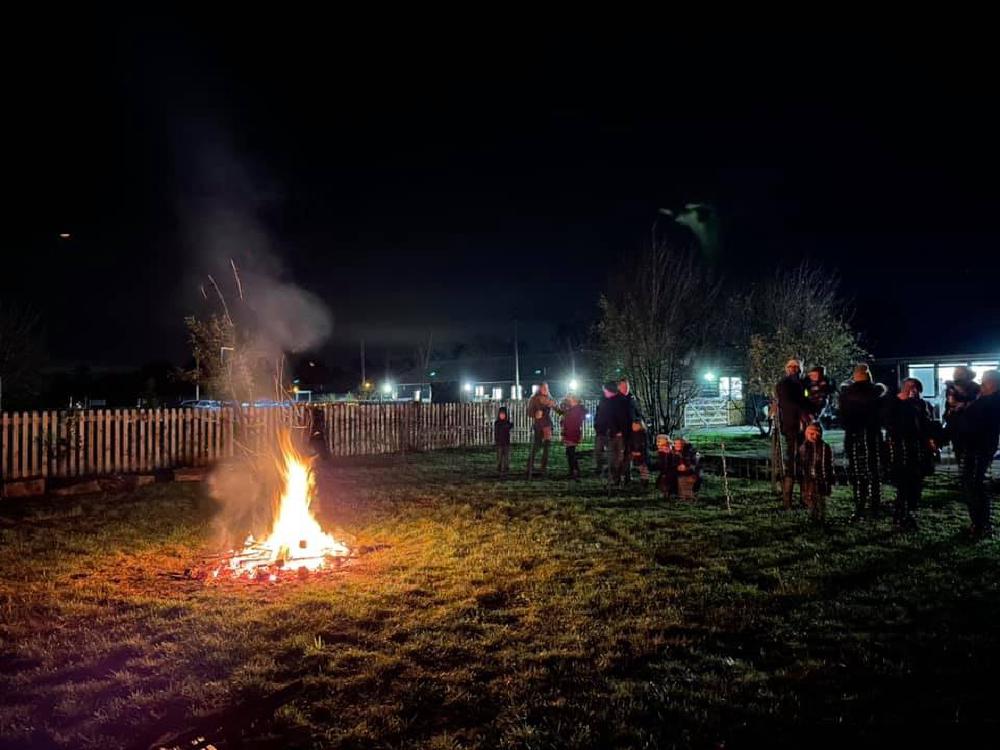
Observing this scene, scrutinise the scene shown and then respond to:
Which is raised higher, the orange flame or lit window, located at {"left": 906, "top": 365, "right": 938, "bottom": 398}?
lit window, located at {"left": 906, "top": 365, "right": 938, "bottom": 398}

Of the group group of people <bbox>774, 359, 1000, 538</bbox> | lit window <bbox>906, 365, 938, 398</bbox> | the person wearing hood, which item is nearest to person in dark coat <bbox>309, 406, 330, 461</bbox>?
the person wearing hood

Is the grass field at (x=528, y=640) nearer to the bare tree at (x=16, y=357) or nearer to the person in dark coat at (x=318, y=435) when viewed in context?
the person in dark coat at (x=318, y=435)

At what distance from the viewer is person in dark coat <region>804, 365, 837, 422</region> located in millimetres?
9367

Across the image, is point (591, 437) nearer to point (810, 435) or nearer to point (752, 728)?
point (810, 435)

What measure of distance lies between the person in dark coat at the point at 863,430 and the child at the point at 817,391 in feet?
0.90

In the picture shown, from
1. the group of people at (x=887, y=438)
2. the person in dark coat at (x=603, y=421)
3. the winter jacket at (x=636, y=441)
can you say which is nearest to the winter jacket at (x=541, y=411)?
the person in dark coat at (x=603, y=421)

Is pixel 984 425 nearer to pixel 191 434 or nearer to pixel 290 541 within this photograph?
pixel 290 541

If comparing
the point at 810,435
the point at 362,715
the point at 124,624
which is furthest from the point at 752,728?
the point at 810,435

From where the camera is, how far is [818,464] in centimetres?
866

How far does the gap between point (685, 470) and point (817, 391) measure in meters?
2.34

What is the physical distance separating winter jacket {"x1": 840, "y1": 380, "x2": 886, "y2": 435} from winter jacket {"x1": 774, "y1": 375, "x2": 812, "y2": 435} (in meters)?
0.49

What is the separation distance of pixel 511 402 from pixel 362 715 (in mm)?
20300

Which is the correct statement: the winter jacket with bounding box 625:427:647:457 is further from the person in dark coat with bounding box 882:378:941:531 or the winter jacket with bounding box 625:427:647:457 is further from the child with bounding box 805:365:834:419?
the person in dark coat with bounding box 882:378:941:531

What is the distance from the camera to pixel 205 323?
24219mm
